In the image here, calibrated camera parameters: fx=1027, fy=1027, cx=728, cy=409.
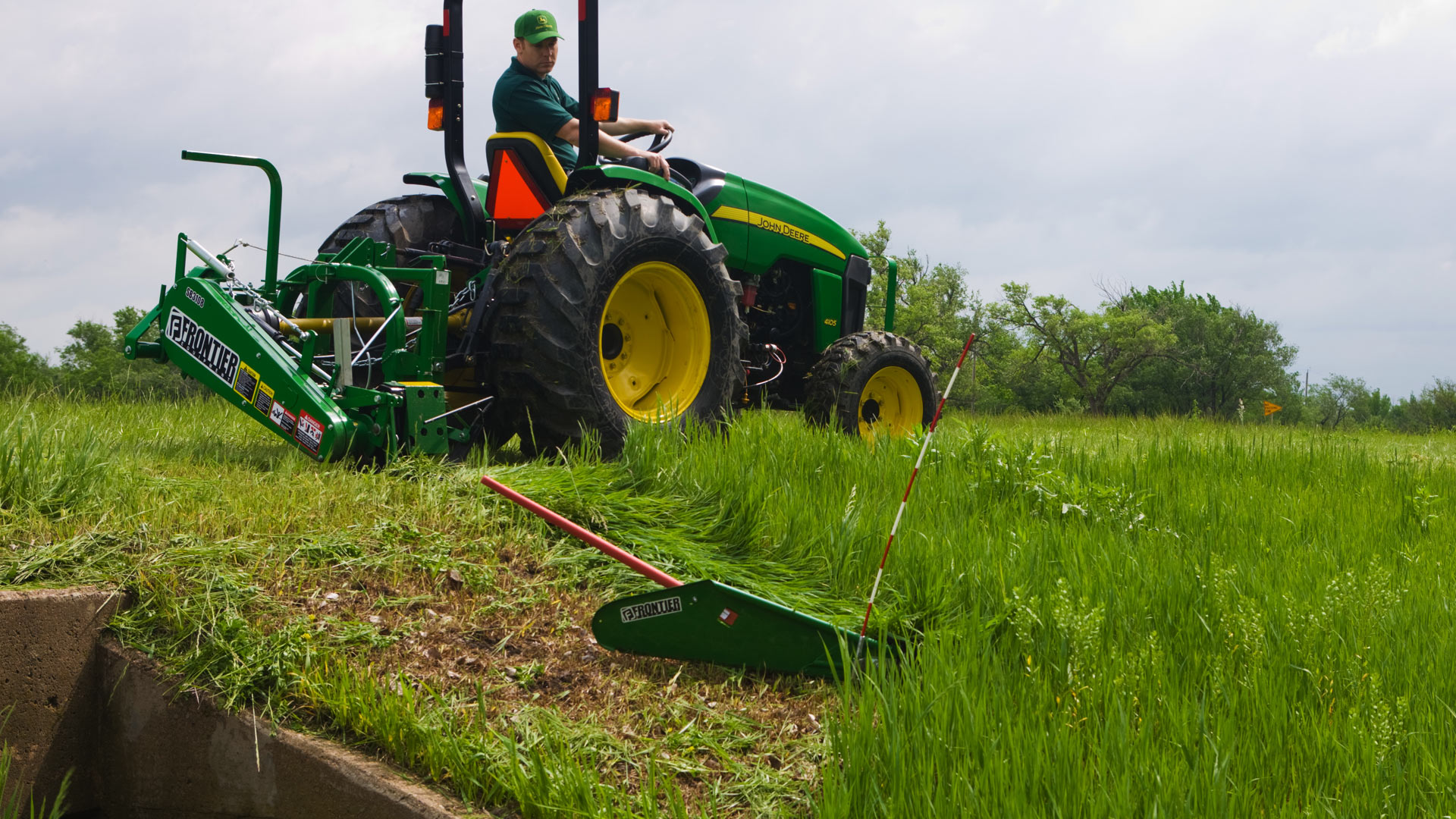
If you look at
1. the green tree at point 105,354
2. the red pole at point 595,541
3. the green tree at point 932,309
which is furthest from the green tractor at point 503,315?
the green tree at point 932,309

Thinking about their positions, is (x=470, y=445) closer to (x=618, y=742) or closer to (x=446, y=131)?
(x=446, y=131)

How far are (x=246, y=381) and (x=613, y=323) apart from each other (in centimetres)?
167

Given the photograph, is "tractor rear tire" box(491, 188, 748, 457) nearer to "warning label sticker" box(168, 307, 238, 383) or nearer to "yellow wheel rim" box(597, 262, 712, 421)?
"yellow wheel rim" box(597, 262, 712, 421)

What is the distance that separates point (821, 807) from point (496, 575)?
62.5 inches

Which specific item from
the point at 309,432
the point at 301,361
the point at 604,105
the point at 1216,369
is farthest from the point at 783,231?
the point at 1216,369

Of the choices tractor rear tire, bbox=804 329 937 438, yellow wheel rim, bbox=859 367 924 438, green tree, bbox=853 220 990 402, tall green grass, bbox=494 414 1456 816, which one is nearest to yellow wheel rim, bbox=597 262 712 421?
tall green grass, bbox=494 414 1456 816

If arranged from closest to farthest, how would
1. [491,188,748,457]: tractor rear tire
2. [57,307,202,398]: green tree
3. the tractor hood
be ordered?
[491,188,748,457]: tractor rear tire, the tractor hood, [57,307,202,398]: green tree

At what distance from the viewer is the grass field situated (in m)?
2.26

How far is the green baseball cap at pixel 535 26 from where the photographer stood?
5.29 m

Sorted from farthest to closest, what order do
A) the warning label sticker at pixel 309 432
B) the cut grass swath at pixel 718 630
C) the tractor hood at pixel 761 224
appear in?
1. the tractor hood at pixel 761 224
2. the warning label sticker at pixel 309 432
3. the cut grass swath at pixel 718 630

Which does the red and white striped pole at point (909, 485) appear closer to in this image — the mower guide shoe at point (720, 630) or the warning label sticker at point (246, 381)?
the mower guide shoe at point (720, 630)

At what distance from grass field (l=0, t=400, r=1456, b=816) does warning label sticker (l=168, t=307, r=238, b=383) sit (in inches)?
16.7

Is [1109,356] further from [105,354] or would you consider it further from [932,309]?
[105,354]

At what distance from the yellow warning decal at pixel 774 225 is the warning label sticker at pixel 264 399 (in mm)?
3096
